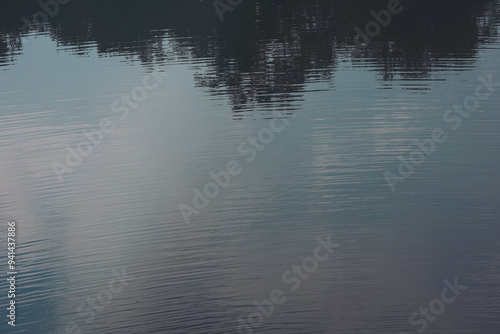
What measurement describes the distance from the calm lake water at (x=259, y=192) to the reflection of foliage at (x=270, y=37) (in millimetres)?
380

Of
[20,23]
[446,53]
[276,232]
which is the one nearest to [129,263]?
[276,232]

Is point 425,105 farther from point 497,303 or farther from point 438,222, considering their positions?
point 497,303

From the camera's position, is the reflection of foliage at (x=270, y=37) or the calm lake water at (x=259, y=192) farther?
the reflection of foliage at (x=270, y=37)

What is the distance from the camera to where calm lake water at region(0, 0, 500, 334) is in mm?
14242

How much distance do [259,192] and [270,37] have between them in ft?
103

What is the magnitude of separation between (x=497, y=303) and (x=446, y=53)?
28340mm

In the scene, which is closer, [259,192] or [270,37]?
[259,192]

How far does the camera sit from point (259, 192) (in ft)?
66.1

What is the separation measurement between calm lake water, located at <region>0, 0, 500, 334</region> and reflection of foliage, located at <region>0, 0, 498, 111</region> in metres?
0.38

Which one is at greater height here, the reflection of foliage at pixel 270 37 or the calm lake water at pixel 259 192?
the reflection of foliage at pixel 270 37

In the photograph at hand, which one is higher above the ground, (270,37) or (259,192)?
(270,37)

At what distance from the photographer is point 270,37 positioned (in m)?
50.1

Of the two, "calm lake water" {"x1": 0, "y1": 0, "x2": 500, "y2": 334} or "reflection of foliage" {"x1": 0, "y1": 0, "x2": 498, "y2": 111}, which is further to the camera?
"reflection of foliage" {"x1": 0, "y1": 0, "x2": 498, "y2": 111}

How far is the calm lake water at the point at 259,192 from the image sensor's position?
46.7 feet
